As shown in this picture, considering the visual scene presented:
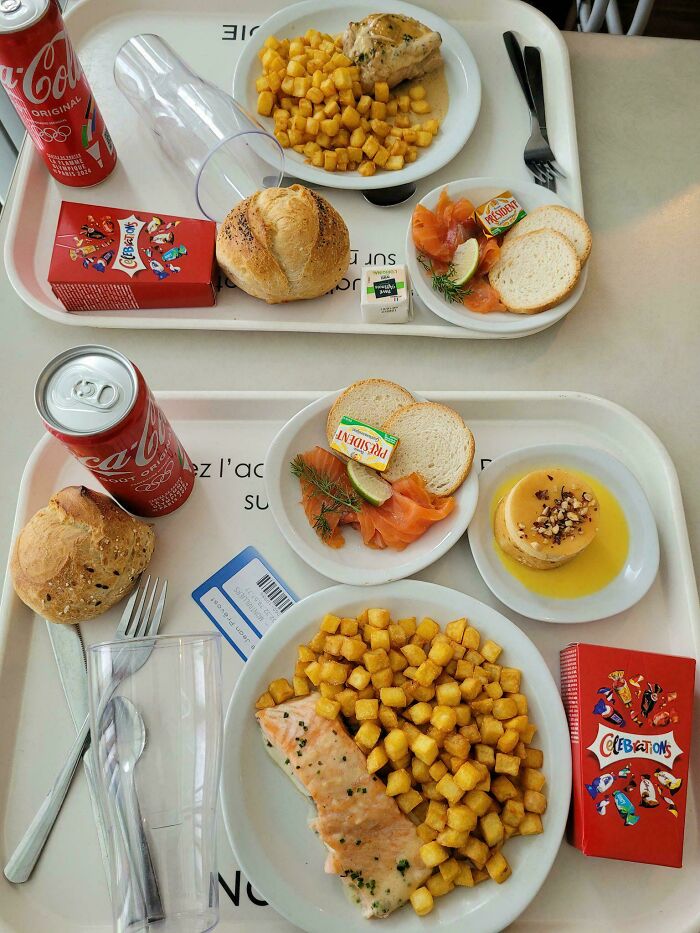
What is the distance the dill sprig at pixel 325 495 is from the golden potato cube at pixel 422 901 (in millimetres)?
598

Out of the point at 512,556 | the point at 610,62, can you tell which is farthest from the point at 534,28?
the point at 512,556

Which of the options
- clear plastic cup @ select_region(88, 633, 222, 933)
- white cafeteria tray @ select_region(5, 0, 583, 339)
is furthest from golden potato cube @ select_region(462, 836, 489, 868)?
white cafeteria tray @ select_region(5, 0, 583, 339)

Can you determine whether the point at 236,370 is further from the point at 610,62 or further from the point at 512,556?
the point at 610,62

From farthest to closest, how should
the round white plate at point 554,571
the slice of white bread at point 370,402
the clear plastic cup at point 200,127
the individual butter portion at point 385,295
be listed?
the clear plastic cup at point 200,127 < the individual butter portion at point 385,295 < the slice of white bread at point 370,402 < the round white plate at point 554,571

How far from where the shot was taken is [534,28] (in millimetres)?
1910

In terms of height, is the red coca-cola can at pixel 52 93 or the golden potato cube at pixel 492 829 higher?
the red coca-cola can at pixel 52 93

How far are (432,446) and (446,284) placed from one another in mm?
405

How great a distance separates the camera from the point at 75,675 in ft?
4.04

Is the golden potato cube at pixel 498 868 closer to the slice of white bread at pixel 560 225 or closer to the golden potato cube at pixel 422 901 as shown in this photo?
the golden potato cube at pixel 422 901

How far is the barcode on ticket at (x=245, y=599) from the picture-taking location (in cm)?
129

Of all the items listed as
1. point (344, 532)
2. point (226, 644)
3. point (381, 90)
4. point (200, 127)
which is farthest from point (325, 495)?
point (381, 90)

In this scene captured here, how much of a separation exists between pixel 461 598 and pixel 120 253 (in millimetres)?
1008

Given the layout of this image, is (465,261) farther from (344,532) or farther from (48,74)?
(48,74)

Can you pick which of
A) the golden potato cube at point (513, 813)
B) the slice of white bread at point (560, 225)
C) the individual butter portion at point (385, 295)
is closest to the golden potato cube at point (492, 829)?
the golden potato cube at point (513, 813)
